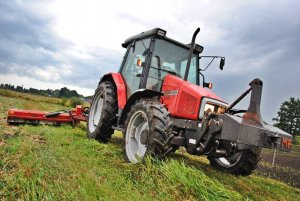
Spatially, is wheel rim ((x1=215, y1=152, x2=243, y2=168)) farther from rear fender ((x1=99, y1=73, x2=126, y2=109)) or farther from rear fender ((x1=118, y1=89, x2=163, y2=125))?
rear fender ((x1=99, y1=73, x2=126, y2=109))

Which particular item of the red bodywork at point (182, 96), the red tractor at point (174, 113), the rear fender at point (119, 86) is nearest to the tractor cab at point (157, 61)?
the red tractor at point (174, 113)

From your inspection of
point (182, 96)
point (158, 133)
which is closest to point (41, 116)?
point (182, 96)

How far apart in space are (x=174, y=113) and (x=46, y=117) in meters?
4.39

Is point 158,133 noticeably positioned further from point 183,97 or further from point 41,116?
point 41,116

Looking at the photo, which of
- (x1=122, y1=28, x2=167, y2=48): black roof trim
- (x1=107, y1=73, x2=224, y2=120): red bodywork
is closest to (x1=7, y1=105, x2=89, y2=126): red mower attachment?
(x1=122, y1=28, x2=167, y2=48): black roof trim

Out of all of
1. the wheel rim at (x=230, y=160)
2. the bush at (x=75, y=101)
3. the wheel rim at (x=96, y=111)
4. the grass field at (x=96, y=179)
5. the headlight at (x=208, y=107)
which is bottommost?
the grass field at (x=96, y=179)

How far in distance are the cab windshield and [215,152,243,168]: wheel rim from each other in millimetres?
1831

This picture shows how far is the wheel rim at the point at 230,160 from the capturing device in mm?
5930

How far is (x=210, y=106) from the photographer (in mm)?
5168

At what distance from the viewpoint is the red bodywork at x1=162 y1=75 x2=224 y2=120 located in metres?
5.07

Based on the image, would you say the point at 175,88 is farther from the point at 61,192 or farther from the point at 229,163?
the point at 61,192

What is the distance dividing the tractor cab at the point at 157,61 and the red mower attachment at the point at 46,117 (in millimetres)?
2645

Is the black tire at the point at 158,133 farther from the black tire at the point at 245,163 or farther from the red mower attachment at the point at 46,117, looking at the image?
the red mower attachment at the point at 46,117

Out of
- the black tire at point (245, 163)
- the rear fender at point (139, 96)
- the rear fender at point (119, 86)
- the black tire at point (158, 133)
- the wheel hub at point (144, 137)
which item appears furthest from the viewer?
the rear fender at point (119, 86)
